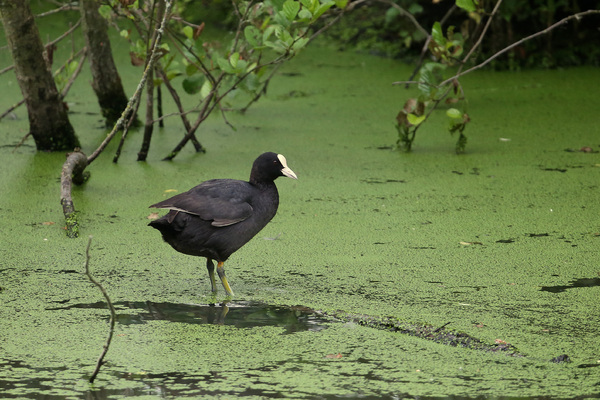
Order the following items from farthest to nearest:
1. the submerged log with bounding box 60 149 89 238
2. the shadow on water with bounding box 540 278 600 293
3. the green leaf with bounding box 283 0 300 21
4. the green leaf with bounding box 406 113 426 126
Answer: the green leaf with bounding box 406 113 426 126 < the green leaf with bounding box 283 0 300 21 < the submerged log with bounding box 60 149 89 238 < the shadow on water with bounding box 540 278 600 293

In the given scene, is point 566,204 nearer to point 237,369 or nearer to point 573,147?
point 573,147

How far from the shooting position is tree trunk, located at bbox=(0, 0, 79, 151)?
4.26m

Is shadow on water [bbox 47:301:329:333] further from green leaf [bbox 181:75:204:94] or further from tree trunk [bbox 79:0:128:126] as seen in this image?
tree trunk [bbox 79:0:128:126]

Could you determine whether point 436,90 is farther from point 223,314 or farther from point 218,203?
point 223,314

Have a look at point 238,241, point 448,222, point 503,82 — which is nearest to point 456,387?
point 238,241

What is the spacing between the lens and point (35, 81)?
4.40 metres

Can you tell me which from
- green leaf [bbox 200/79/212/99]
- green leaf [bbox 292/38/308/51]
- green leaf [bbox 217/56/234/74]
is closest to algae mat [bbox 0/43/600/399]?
green leaf [bbox 200/79/212/99]

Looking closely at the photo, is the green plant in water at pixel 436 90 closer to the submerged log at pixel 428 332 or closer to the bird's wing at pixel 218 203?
the bird's wing at pixel 218 203

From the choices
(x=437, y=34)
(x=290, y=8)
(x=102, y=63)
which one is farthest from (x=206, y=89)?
(x=437, y=34)

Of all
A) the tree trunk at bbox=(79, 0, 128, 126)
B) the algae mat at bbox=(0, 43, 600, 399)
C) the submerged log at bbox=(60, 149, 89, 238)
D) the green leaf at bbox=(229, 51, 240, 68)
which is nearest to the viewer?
the algae mat at bbox=(0, 43, 600, 399)

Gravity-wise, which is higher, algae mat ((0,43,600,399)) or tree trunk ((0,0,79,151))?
tree trunk ((0,0,79,151))

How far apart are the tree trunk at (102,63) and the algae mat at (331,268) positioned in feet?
0.65

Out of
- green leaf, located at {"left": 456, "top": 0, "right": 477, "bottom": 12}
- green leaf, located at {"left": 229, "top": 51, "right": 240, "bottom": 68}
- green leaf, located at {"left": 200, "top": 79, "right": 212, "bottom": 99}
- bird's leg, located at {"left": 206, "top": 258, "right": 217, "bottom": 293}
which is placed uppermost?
green leaf, located at {"left": 456, "top": 0, "right": 477, "bottom": 12}

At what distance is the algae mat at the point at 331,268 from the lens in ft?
7.33
